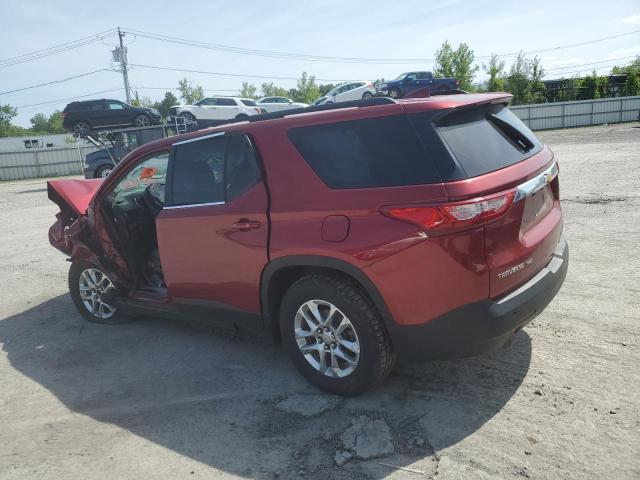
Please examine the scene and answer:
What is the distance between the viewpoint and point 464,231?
109 inches

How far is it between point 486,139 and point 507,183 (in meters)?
0.37

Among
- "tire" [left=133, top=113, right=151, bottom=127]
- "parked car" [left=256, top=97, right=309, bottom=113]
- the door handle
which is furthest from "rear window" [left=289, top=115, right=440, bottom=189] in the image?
"parked car" [left=256, top=97, right=309, bottom=113]

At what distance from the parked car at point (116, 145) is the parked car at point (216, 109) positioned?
21.8ft

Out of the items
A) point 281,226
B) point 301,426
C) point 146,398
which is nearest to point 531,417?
point 301,426

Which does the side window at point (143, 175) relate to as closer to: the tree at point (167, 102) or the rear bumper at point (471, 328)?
the rear bumper at point (471, 328)

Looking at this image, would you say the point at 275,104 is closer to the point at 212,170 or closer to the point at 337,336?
the point at 212,170

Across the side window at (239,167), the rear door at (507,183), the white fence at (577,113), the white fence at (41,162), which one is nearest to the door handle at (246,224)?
the side window at (239,167)

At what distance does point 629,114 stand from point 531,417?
38222 millimetres

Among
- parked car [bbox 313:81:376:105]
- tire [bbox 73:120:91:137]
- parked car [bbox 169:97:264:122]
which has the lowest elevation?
tire [bbox 73:120:91:137]

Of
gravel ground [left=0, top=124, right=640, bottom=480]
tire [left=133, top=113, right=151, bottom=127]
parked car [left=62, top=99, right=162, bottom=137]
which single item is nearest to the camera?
gravel ground [left=0, top=124, right=640, bottom=480]

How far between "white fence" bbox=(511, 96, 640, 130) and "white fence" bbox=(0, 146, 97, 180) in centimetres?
2870

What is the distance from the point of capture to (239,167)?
3.75 metres

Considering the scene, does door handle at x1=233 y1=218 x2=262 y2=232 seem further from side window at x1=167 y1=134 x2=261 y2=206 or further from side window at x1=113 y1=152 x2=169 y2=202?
side window at x1=113 y1=152 x2=169 y2=202

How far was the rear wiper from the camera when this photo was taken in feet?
11.1
